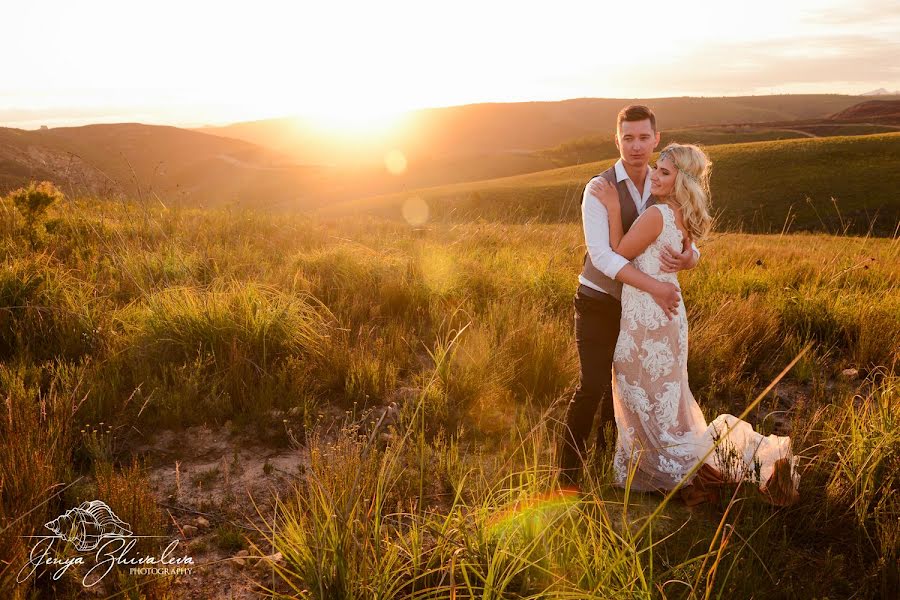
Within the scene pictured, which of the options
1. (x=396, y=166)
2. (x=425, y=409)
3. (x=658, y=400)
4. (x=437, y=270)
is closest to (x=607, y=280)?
(x=658, y=400)

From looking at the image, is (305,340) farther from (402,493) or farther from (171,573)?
(171,573)

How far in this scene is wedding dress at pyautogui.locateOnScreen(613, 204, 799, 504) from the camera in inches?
131

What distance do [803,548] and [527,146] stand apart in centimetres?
11658

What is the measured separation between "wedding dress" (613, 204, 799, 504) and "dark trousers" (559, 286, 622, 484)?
103 millimetres

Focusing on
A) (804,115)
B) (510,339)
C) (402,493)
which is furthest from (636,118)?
(804,115)

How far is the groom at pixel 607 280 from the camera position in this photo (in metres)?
3.29

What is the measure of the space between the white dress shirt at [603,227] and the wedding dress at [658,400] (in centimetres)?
23

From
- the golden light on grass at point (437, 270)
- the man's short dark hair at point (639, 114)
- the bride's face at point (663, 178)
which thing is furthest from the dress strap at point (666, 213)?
the golden light on grass at point (437, 270)

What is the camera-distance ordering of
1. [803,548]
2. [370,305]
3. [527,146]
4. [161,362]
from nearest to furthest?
→ [803,548] → [161,362] → [370,305] → [527,146]

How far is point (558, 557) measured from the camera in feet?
7.23

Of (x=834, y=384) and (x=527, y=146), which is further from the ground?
(x=527, y=146)

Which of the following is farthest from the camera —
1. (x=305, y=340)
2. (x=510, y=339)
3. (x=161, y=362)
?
(x=510, y=339)

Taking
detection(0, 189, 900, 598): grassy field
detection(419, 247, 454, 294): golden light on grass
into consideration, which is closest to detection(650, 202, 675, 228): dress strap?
detection(0, 189, 900, 598): grassy field

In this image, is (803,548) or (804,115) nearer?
(803,548)
